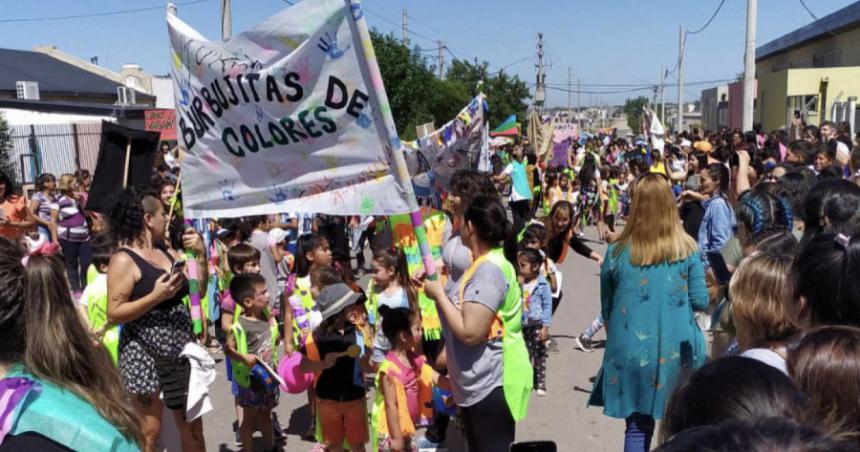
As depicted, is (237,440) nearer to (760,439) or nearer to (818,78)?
(760,439)

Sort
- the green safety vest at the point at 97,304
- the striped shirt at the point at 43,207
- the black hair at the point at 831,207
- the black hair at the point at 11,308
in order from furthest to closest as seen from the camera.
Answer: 1. the striped shirt at the point at 43,207
2. the green safety vest at the point at 97,304
3. the black hair at the point at 831,207
4. the black hair at the point at 11,308

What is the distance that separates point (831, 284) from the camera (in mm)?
2371

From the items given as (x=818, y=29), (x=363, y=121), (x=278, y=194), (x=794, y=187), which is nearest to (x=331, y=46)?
(x=363, y=121)

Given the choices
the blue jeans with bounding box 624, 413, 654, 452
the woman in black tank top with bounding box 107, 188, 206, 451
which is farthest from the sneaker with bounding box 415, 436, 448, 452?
the woman in black tank top with bounding box 107, 188, 206, 451

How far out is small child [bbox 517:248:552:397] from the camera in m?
6.02

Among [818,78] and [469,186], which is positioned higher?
[818,78]

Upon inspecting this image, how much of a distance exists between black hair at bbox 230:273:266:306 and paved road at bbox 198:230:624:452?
120cm

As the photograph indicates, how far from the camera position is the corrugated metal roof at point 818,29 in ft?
97.3

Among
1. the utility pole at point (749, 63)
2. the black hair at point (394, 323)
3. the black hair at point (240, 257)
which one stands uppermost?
the utility pole at point (749, 63)

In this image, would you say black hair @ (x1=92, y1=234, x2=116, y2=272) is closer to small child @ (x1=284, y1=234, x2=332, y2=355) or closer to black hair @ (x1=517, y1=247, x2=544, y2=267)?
small child @ (x1=284, y1=234, x2=332, y2=355)

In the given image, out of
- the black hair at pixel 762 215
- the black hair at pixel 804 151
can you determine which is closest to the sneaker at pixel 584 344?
the black hair at pixel 762 215

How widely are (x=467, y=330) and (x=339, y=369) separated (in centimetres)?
127

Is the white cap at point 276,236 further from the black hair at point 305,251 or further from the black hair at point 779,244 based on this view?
the black hair at point 779,244

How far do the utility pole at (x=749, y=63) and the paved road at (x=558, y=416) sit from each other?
10.3m
